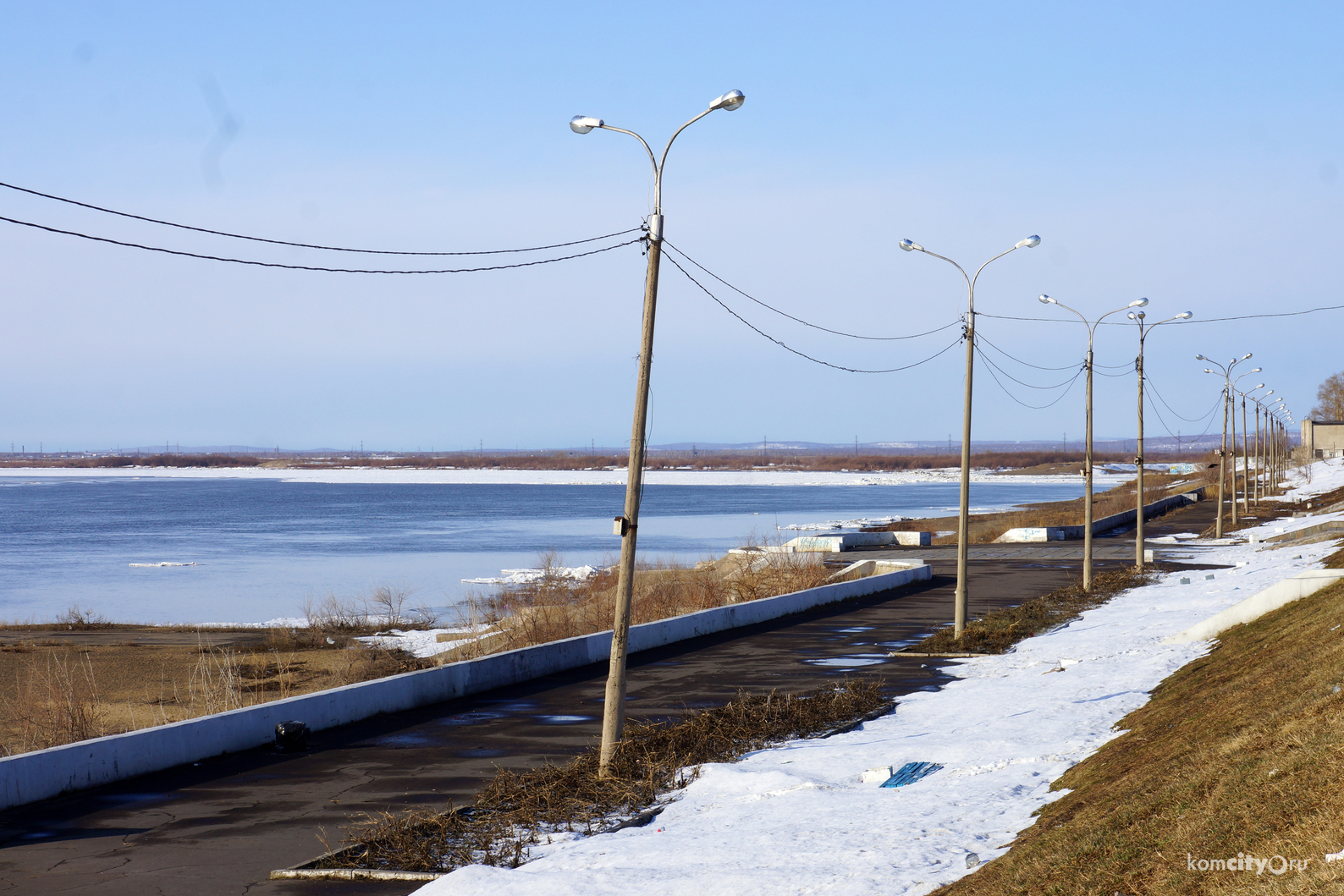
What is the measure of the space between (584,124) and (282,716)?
811 cm

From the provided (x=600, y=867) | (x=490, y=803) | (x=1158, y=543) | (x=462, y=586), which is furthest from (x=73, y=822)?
(x=1158, y=543)

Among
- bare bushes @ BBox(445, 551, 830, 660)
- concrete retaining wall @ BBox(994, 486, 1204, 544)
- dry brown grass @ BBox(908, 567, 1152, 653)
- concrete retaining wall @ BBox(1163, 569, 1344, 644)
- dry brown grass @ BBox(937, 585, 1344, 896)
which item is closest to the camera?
dry brown grass @ BBox(937, 585, 1344, 896)

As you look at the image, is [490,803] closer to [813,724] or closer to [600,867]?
[600,867]

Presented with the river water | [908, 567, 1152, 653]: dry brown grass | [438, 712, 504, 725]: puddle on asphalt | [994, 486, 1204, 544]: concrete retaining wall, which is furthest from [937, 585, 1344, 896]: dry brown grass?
[994, 486, 1204, 544]: concrete retaining wall

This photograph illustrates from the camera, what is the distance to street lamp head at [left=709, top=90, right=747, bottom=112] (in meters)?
11.8

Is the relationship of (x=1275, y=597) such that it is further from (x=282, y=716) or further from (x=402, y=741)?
(x=282, y=716)

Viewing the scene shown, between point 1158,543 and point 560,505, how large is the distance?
288 ft

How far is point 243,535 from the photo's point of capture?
8544 cm

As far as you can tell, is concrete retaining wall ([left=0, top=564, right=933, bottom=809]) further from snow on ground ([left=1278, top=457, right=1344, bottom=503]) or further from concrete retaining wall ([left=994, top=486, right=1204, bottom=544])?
snow on ground ([left=1278, top=457, right=1344, bottom=503])

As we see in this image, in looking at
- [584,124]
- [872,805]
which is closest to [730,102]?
[584,124]

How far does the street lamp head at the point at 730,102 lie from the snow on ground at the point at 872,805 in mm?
6785

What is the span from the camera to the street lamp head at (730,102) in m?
11.8

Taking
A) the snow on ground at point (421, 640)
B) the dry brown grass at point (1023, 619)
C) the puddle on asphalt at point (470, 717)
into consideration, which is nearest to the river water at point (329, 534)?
the snow on ground at point (421, 640)

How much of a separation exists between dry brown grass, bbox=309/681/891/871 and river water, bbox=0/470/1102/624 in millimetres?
31822
